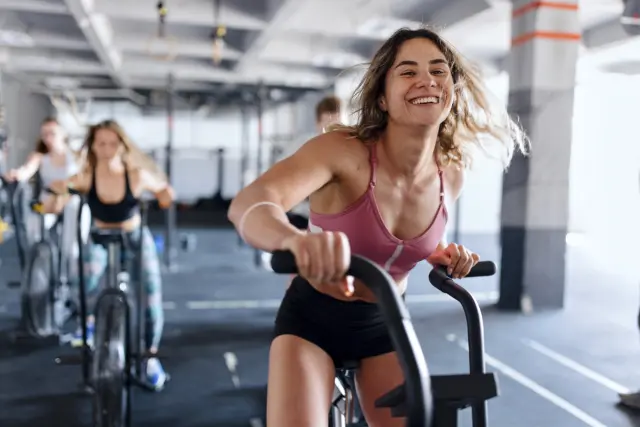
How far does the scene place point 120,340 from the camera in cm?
252

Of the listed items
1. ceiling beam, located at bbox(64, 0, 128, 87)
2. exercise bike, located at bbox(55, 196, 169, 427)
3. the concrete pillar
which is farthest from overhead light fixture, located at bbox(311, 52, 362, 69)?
exercise bike, located at bbox(55, 196, 169, 427)

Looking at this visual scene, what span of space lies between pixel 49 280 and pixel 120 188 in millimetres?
1160

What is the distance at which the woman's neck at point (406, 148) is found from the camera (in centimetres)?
141

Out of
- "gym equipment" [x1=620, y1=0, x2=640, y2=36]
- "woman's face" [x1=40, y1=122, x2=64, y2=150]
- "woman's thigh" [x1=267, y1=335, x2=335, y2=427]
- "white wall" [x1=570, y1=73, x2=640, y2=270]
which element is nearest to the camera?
"woman's thigh" [x1=267, y1=335, x2=335, y2=427]

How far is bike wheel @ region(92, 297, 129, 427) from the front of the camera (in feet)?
7.89

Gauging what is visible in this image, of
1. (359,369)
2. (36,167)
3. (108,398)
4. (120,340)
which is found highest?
(36,167)

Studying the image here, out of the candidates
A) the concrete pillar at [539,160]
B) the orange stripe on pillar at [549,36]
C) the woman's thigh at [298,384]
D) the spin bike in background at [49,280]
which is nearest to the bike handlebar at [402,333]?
the woman's thigh at [298,384]

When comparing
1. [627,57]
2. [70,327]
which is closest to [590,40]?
[627,57]

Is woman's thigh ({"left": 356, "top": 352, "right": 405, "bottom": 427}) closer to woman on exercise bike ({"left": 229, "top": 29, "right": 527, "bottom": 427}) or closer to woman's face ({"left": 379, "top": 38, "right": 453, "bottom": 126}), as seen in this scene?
woman on exercise bike ({"left": 229, "top": 29, "right": 527, "bottom": 427})

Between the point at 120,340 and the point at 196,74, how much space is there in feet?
24.0

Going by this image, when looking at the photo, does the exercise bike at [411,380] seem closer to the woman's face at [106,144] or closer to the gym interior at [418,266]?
the gym interior at [418,266]

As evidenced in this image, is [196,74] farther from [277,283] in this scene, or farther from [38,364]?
[38,364]

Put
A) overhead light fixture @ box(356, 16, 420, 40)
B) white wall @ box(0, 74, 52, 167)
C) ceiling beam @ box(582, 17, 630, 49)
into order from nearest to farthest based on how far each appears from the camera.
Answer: ceiling beam @ box(582, 17, 630, 49) < overhead light fixture @ box(356, 16, 420, 40) < white wall @ box(0, 74, 52, 167)

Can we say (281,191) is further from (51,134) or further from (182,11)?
(182,11)
